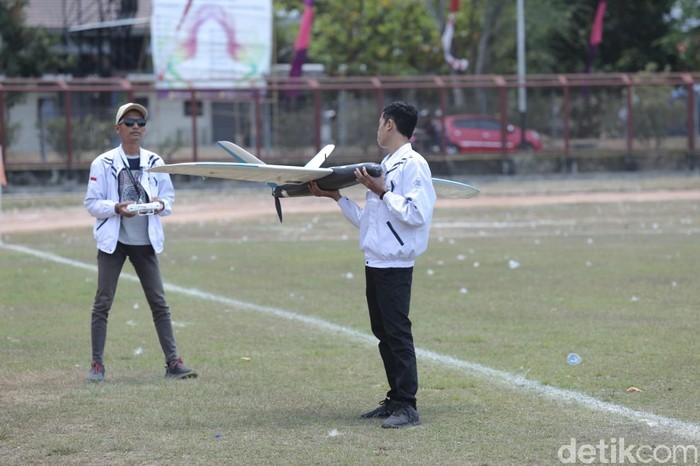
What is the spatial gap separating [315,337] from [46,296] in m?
4.13

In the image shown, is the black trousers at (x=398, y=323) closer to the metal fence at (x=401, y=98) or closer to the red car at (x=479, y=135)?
the metal fence at (x=401, y=98)

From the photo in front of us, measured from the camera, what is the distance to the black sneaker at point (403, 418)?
21.7 ft

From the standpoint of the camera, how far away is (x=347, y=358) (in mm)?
8984

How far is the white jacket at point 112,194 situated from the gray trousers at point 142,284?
0.11 meters

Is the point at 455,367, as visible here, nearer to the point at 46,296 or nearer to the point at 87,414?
the point at 87,414

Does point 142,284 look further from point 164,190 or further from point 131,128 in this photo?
point 131,128

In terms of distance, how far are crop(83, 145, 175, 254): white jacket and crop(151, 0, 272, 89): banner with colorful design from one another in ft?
90.6

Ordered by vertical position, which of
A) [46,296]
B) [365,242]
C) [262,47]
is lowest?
[46,296]

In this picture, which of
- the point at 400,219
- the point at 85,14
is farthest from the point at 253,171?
the point at 85,14

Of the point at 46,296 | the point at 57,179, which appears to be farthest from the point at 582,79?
the point at 46,296

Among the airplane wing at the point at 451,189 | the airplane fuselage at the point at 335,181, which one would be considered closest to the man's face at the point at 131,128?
the airplane fuselage at the point at 335,181

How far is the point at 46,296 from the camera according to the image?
1274 centimetres

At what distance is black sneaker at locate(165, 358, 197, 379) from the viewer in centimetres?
830

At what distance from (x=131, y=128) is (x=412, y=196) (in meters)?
2.57
